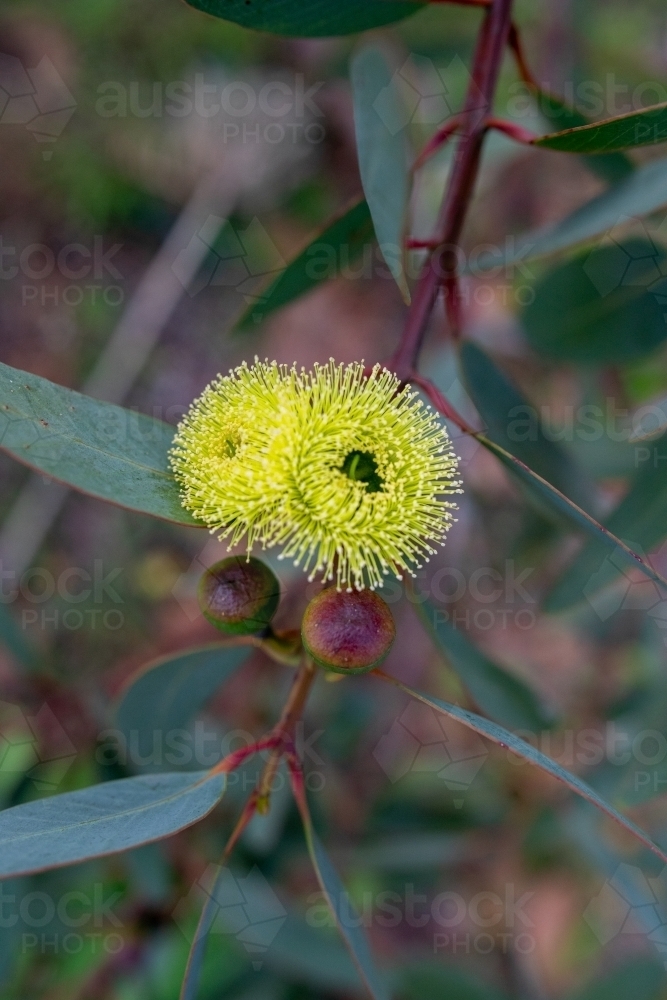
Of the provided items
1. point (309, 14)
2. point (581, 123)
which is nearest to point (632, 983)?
point (581, 123)

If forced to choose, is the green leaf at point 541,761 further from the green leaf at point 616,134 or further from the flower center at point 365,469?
the green leaf at point 616,134

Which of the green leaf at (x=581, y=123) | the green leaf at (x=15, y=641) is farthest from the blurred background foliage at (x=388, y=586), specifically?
the green leaf at (x=581, y=123)

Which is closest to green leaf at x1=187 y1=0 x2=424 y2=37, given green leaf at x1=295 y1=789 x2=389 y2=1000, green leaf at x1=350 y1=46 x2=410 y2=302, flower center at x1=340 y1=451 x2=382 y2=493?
green leaf at x1=350 y1=46 x2=410 y2=302

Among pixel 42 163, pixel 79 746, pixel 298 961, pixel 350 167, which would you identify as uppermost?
pixel 350 167

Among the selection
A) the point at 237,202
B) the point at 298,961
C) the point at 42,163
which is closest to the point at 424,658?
the point at 298,961

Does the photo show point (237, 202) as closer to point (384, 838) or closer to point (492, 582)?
point (492, 582)

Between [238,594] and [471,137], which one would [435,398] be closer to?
[238,594]

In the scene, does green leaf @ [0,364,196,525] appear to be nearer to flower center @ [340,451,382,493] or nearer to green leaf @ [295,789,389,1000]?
flower center @ [340,451,382,493]
